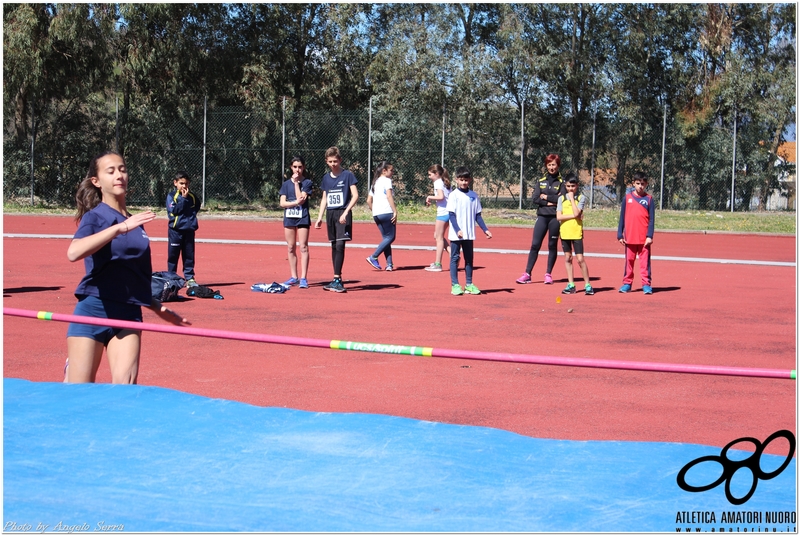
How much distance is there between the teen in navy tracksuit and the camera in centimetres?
1222

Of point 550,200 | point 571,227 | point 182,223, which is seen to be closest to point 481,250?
point 550,200

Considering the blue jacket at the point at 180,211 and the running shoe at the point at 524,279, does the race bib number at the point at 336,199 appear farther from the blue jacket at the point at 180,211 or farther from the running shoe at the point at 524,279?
the running shoe at the point at 524,279

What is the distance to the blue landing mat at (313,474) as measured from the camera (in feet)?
13.0

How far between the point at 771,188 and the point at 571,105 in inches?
303

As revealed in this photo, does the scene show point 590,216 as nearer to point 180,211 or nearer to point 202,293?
point 180,211

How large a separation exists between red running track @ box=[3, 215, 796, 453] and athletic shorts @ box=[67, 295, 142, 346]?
5.30 ft

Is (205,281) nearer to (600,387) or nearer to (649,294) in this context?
(649,294)

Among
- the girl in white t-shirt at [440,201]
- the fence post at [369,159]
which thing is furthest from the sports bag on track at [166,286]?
the fence post at [369,159]

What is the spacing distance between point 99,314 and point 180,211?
7161 millimetres

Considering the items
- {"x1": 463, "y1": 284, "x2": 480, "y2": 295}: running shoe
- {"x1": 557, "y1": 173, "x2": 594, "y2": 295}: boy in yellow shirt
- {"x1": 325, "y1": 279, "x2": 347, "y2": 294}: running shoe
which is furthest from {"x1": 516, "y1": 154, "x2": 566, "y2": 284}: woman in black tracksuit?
{"x1": 325, "y1": 279, "x2": 347, "y2": 294}: running shoe

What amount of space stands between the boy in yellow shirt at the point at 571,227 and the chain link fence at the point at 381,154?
55.6ft

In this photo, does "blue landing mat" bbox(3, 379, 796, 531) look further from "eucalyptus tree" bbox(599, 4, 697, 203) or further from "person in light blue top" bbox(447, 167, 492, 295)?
"eucalyptus tree" bbox(599, 4, 697, 203)

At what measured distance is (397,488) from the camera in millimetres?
4312

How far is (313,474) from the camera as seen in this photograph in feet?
14.7
